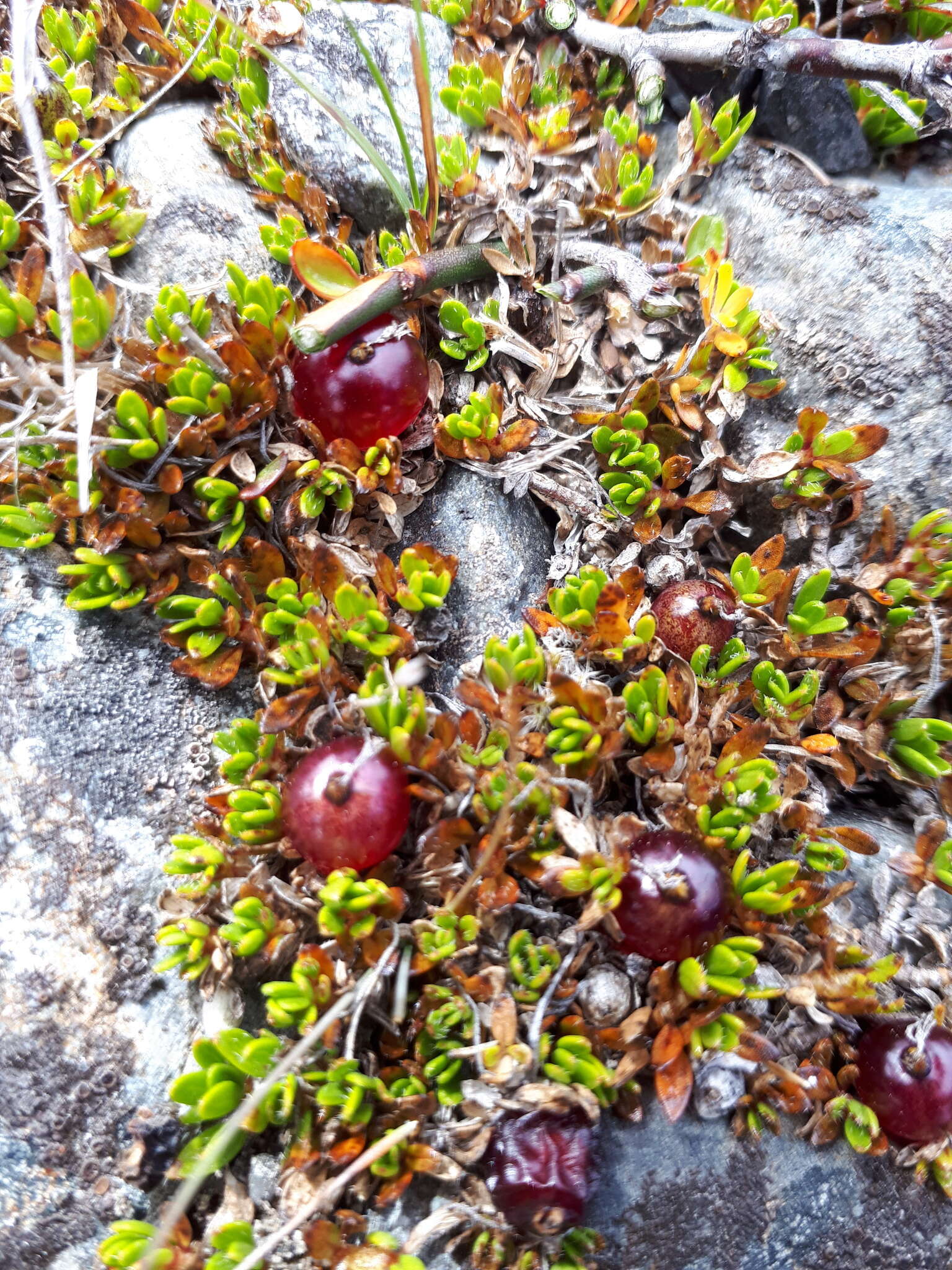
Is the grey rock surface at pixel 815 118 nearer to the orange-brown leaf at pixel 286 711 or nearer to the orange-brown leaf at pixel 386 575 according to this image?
the orange-brown leaf at pixel 386 575

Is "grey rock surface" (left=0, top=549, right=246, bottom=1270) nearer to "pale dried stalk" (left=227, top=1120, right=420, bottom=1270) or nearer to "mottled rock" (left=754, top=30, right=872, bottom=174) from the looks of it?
"pale dried stalk" (left=227, top=1120, right=420, bottom=1270)

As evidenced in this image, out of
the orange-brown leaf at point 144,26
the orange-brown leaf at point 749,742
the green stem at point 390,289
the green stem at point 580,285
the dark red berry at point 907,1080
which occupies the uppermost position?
the orange-brown leaf at point 144,26

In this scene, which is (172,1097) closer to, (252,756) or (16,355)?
(252,756)

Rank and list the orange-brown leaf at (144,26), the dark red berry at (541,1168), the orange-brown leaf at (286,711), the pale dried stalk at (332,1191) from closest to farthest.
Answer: the pale dried stalk at (332,1191)
the dark red berry at (541,1168)
the orange-brown leaf at (286,711)
the orange-brown leaf at (144,26)

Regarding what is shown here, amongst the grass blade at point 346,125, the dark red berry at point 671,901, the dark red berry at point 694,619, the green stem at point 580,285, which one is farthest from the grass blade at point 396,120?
the dark red berry at point 671,901

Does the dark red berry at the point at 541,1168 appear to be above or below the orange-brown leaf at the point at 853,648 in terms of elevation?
below

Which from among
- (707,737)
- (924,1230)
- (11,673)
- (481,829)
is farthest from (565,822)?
(11,673)
